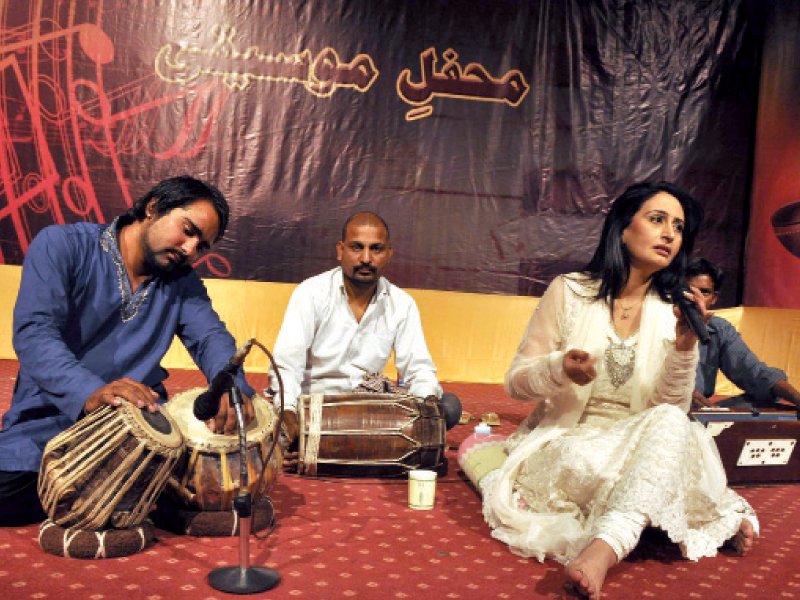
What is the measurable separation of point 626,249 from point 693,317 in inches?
22.6

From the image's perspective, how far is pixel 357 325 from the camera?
3.94 m

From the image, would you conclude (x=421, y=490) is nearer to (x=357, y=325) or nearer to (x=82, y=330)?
(x=357, y=325)

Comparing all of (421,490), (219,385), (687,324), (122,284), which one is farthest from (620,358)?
(122,284)

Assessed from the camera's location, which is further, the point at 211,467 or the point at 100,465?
the point at 211,467

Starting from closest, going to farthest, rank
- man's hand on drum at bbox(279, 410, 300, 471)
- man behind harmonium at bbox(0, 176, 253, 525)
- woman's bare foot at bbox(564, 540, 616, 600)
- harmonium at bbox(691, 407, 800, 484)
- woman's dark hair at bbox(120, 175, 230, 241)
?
woman's bare foot at bbox(564, 540, 616, 600) → man behind harmonium at bbox(0, 176, 253, 525) → woman's dark hair at bbox(120, 175, 230, 241) → man's hand on drum at bbox(279, 410, 300, 471) → harmonium at bbox(691, 407, 800, 484)

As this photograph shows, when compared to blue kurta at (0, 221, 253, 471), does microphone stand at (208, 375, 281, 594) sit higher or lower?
lower

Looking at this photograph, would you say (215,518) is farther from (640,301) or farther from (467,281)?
(467,281)

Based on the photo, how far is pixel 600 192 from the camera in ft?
22.1

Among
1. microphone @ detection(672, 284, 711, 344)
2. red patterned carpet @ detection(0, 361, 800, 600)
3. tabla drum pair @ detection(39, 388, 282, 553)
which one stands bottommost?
red patterned carpet @ detection(0, 361, 800, 600)

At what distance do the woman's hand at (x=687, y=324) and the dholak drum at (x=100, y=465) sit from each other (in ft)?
5.08

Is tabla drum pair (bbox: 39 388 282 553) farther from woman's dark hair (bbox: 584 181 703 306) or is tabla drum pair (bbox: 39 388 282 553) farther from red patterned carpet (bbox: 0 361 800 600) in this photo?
woman's dark hair (bbox: 584 181 703 306)

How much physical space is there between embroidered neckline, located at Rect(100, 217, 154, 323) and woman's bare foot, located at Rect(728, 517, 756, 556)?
206 cm

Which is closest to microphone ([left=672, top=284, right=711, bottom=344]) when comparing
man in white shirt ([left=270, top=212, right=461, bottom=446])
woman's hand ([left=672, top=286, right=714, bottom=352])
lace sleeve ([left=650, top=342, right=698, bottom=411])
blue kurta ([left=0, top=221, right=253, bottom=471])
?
woman's hand ([left=672, top=286, right=714, bottom=352])

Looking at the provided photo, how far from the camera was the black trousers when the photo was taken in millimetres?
2543
